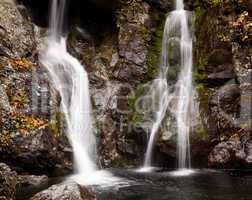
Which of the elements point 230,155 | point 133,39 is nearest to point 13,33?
point 133,39

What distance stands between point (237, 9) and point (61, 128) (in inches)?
277

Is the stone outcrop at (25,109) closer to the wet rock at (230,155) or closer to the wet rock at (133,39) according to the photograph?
the wet rock at (133,39)

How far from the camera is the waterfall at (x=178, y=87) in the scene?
1166 cm

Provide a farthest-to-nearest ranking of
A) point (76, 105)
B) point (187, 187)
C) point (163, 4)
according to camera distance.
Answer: point (163, 4) < point (76, 105) < point (187, 187)

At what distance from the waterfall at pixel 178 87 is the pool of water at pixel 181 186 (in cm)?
100

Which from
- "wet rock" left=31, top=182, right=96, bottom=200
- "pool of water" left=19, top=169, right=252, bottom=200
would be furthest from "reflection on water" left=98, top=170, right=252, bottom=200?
"wet rock" left=31, top=182, right=96, bottom=200

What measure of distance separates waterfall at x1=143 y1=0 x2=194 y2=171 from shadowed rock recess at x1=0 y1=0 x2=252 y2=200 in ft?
0.73

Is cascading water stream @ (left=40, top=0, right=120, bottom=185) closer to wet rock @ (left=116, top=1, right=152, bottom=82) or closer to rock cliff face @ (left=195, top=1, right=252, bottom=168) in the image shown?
wet rock @ (left=116, top=1, right=152, bottom=82)

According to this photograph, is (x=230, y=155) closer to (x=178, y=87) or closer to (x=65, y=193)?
(x=178, y=87)

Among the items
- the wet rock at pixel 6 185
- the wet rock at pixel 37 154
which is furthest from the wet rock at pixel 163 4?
the wet rock at pixel 6 185

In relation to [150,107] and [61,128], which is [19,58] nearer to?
[61,128]

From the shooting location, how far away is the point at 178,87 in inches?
512

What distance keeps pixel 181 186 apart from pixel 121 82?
5.21 meters

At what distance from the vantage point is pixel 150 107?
12852 mm
